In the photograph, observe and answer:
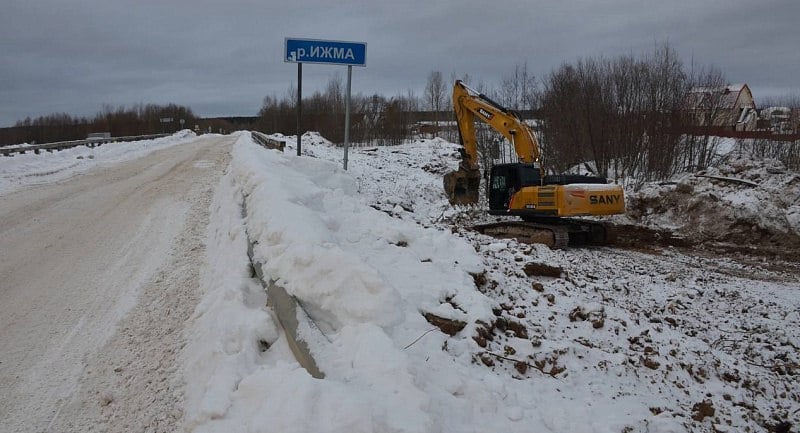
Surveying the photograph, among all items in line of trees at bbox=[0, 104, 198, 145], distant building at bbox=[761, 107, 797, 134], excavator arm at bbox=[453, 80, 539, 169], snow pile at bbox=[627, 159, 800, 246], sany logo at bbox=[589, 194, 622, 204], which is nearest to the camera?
sany logo at bbox=[589, 194, 622, 204]

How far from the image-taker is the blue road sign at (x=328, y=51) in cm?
1071

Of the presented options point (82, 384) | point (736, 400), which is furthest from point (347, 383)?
point (736, 400)

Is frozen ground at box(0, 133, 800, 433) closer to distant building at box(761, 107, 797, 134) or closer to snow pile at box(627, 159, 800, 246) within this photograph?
snow pile at box(627, 159, 800, 246)

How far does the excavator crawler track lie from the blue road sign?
5033 millimetres

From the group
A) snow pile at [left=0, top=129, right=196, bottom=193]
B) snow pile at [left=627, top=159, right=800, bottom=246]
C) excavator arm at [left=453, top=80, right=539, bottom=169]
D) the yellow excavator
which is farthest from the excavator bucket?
snow pile at [left=0, top=129, right=196, bottom=193]

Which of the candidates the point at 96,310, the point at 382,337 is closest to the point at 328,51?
the point at 96,310

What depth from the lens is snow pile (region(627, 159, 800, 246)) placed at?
12164mm

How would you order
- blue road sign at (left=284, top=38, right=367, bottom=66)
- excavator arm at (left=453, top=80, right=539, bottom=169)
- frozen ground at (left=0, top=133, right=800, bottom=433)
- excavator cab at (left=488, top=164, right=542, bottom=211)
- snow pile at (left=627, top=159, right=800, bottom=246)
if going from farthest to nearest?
1. excavator arm at (left=453, top=80, right=539, bottom=169)
2. excavator cab at (left=488, top=164, right=542, bottom=211)
3. snow pile at (left=627, top=159, right=800, bottom=246)
4. blue road sign at (left=284, top=38, right=367, bottom=66)
5. frozen ground at (left=0, top=133, right=800, bottom=433)

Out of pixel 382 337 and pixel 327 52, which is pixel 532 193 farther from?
pixel 382 337

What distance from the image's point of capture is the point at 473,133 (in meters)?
14.9

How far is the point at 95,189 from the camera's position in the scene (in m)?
12.7

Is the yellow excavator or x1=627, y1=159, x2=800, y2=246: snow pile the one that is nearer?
the yellow excavator

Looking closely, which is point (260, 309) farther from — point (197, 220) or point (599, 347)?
point (197, 220)

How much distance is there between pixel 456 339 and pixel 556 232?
7.22 metres
